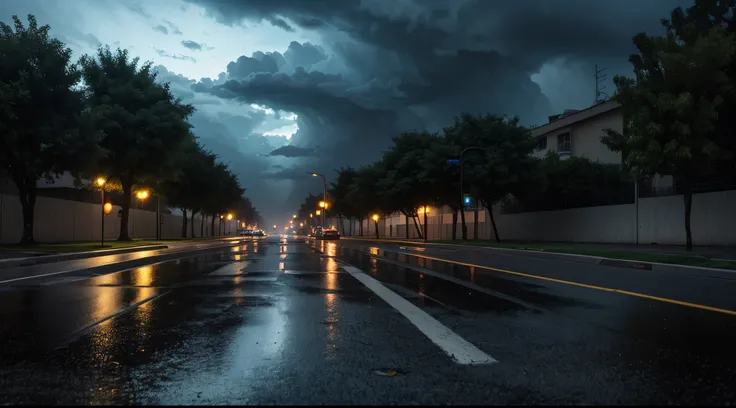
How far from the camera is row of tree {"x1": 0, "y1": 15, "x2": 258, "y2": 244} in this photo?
78.6 feet

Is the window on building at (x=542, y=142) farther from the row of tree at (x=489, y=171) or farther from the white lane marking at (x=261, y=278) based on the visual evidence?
the white lane marking at (x=261, y=278)

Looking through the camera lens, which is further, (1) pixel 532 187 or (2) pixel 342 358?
(1) pixel 532 187

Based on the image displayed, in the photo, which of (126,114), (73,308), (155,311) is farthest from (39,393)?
(126,114)

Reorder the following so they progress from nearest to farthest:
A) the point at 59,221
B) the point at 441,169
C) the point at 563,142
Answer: the point at 59,221 → the point at 441,169 → the point at 563,142

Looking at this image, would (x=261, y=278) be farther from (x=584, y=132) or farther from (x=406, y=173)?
(x=584, y=132)

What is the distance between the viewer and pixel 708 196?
26.7 meters

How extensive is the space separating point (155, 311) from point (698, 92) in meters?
21.5

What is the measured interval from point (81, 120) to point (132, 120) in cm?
680

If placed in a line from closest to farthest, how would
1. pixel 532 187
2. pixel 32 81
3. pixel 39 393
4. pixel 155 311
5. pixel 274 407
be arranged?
pixel 274 407 < pixel 39 393 < pixel 155 311 < pixel 32 81 < pixel 532 187

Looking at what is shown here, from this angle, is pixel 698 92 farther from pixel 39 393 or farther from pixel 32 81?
pixel 32 81

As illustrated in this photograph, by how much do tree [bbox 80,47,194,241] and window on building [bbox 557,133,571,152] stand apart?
34.2m

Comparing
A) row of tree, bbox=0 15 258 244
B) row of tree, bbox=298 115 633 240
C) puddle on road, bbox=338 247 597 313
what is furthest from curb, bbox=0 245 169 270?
row of tree, bbox=298 115 633 240

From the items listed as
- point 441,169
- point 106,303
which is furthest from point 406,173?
point 106,303

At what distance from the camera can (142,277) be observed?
13266mm
